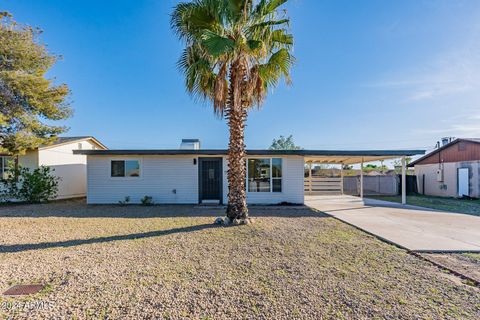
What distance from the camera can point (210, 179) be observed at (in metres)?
11.4

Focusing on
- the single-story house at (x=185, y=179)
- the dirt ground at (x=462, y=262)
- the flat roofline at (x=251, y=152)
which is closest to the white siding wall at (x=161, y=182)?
the single-story house at (x=185, y=179)

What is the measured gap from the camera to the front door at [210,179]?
1141 cm

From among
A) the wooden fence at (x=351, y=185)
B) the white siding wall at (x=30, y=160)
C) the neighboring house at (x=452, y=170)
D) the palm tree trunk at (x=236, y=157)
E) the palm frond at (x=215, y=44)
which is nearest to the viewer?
the palm frond at (x=215, y=44)

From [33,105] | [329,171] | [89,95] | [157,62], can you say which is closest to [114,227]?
[33,105]

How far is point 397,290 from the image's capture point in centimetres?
317

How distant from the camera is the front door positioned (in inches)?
449

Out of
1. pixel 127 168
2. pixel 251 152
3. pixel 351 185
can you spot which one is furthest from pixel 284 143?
pixel 127 168

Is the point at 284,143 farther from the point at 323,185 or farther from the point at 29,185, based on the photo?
the point at 29,185

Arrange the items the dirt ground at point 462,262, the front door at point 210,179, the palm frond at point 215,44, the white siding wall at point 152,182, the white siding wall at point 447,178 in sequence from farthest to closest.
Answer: the white siding wall at point 447,178, the front door at point 210,179, the white siding wall at point 152,182, the palm frond at point 215,44, the dirt ground at point 462,262

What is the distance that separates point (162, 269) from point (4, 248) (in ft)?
12.5

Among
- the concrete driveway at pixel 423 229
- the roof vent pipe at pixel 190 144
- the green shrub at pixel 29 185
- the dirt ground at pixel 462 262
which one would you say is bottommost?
the concrete driveway at pixel 423 229

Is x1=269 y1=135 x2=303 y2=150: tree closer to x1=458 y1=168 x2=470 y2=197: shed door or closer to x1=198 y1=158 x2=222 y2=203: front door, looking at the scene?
x1=458 y1=168 x2=470 y2=197: shed door

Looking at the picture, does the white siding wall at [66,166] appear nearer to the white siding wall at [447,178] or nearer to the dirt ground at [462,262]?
the dirt ground at [462,262]

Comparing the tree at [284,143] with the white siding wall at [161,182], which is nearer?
the white siding wall at [161,182]
